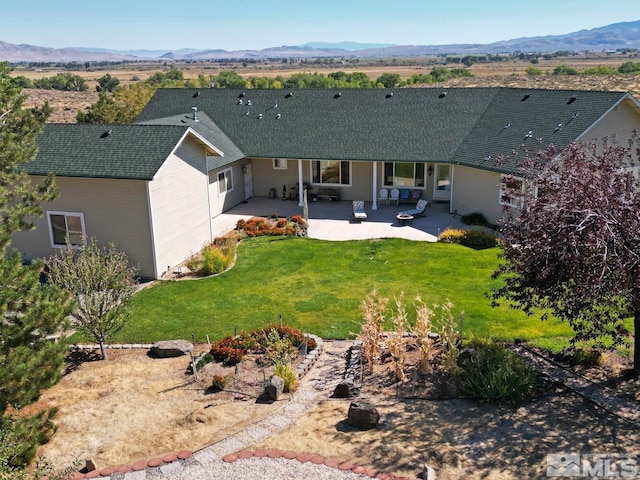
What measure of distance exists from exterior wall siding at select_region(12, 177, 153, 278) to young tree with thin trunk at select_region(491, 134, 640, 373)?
13146 millimetres

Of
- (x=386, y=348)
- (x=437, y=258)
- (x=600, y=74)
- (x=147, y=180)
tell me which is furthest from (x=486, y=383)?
(x=600, y=74)

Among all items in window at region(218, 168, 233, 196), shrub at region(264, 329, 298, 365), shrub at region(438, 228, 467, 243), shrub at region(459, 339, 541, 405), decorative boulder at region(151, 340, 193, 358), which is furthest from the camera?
window at region(218, 168, 233, 196)

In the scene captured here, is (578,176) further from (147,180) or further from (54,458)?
(147,180)

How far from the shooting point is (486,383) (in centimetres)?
1160

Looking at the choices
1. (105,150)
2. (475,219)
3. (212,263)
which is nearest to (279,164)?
(475,219)

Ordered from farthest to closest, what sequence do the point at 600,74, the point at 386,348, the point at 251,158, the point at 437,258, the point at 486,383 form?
the point at 600,74 → the point at 251,158 → the point at 437,258 → the point at 386,348 → the point at 486,383

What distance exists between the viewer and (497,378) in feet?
38.2

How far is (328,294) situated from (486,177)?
1138 cm

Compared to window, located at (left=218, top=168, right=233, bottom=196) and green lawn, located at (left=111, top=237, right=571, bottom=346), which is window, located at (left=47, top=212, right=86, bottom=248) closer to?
green lawn, located at (left=111, top=237, right=571, bottom=346)

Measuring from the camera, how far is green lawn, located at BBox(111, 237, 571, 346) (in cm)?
1623

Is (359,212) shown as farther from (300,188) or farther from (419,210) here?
(300,188)

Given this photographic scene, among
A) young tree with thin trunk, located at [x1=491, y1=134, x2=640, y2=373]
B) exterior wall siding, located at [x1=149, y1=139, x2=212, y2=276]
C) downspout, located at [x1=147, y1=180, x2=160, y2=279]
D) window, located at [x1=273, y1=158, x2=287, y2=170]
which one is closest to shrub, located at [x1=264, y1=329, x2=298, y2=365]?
young tree with thin trunk, located at [x1=491, y1=134, x2=640, y2=373]

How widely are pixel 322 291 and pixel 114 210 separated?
7.95 metres

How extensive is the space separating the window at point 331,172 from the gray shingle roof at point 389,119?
123cm
